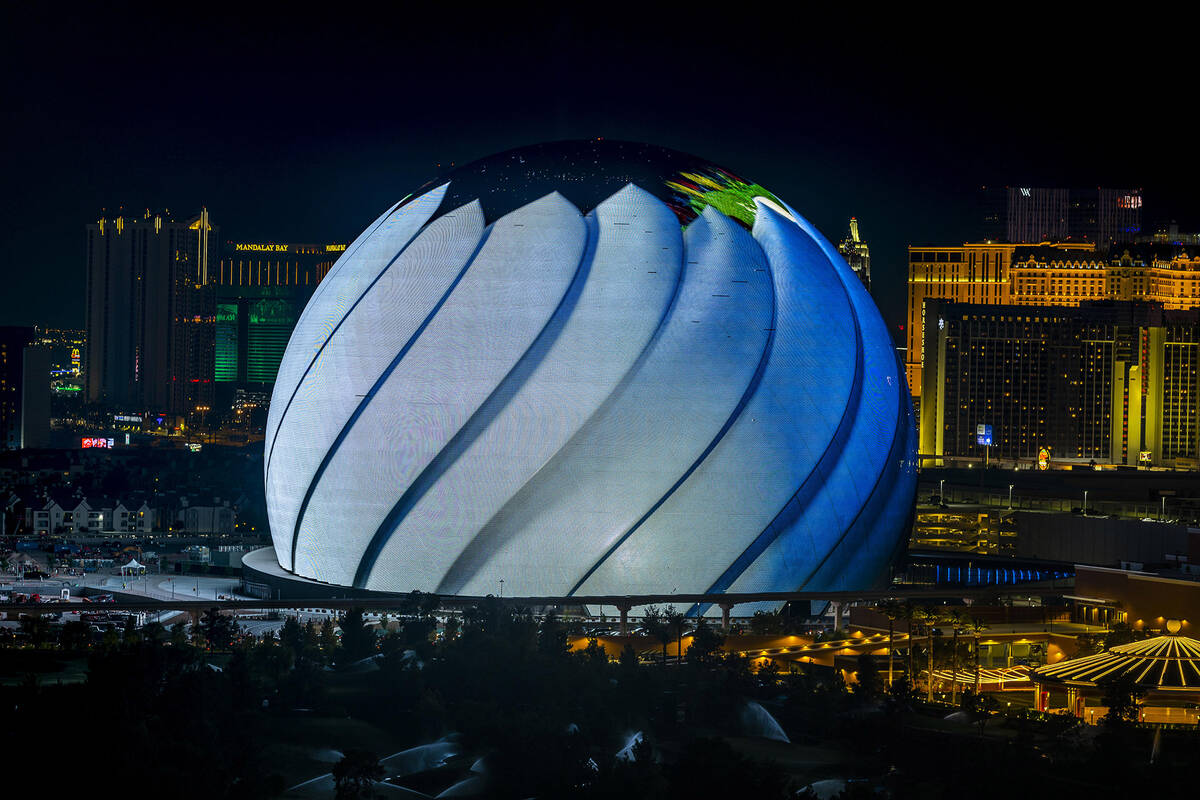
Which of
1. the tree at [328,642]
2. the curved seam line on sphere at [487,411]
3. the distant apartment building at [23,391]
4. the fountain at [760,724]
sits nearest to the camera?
the fountain at [760,724]

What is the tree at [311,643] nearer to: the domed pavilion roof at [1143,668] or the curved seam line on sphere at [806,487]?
the curved seam line on sphere at [806,487]

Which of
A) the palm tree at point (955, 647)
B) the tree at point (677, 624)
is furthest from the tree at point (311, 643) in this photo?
the palm tree at point (955, 647)

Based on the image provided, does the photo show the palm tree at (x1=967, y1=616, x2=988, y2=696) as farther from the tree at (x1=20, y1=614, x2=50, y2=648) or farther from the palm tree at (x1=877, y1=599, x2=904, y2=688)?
the tree at (x1=20, y1=614, x2=50, y2=648)

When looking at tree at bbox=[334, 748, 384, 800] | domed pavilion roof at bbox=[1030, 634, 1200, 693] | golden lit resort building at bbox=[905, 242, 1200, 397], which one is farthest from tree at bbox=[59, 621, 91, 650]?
golden lit resort building at bbox=[905, 242, 1200, 397]

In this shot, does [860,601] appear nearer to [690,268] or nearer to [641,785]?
[690,268]

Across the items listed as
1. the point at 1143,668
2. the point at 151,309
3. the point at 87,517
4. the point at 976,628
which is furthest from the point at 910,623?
the point at 151,309

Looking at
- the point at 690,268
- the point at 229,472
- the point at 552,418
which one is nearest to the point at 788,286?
the point at 690,268
